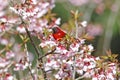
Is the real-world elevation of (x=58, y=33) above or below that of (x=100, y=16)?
below

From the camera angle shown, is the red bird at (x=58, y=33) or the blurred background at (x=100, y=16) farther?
the blurred background at (x=100, y=16)

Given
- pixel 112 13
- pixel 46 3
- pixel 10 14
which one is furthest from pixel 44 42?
pixel 112 13

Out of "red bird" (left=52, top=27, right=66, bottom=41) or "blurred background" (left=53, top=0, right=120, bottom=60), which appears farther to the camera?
"blurred background" (left=53, top=0, right=120, bottom=60)

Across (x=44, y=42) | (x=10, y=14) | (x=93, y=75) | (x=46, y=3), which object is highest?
(x=10, y=14)

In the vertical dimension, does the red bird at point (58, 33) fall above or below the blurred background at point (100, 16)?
below

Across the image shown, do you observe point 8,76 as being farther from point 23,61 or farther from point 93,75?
point 93,75

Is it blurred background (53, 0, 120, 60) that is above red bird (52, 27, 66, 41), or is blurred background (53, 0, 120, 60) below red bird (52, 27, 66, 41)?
above

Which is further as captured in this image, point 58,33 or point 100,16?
point 100,16

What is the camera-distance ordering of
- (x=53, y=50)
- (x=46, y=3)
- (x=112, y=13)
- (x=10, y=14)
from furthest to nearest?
(x=112, y=13) < (x=10, y=14) < (x=46, y=3) < (x=53, y=50)
